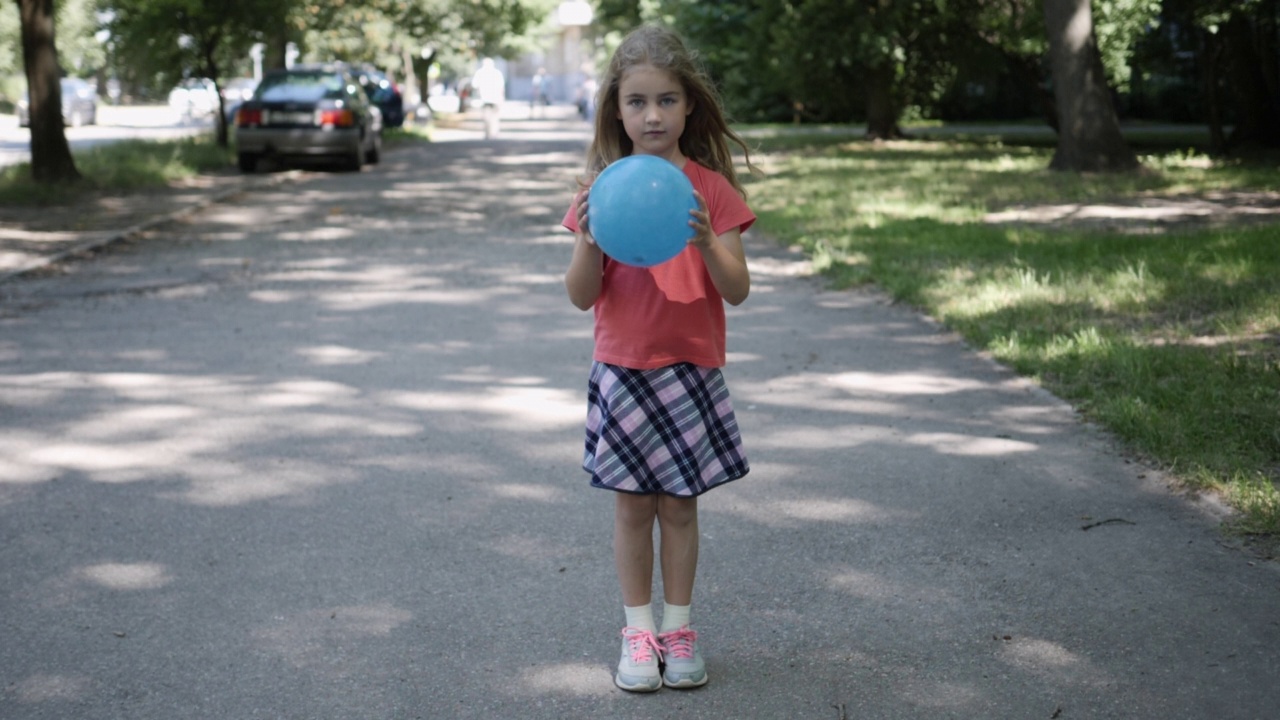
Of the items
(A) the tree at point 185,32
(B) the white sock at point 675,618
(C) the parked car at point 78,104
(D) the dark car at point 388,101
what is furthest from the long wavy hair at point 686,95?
(C) the parked car at point 78,104

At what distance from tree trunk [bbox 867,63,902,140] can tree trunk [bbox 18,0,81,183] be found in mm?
15655

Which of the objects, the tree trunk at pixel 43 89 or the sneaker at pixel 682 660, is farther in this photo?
the tree trunk at pixel 43 89

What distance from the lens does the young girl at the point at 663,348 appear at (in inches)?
138

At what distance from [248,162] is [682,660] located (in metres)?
21.1

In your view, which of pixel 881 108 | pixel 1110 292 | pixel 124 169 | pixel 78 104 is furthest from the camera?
pixel 78 104

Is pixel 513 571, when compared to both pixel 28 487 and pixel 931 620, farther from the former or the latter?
pixel 28 487

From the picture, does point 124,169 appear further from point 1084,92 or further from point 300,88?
point 1084,92

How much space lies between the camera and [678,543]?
12.2 feet

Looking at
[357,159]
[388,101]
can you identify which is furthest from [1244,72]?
[388,101]

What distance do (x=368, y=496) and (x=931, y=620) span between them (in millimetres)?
2312

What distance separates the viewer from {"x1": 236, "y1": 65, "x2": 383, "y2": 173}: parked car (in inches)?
900

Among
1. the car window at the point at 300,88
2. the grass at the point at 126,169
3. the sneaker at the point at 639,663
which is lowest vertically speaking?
the sneaker at the point at 639,663

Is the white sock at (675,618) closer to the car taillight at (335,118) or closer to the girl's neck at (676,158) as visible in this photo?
the girl's neck at (676,158)

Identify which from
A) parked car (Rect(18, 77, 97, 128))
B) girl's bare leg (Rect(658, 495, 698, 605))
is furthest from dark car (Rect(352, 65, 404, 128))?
girl's bare leg (Rect(658, 495, 698, 605))
